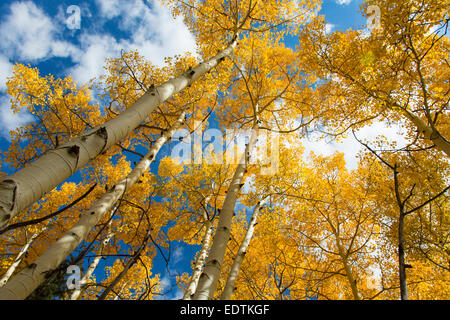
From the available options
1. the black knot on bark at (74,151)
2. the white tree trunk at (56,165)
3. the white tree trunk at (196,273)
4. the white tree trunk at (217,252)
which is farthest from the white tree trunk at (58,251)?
the white tree trunk at (196,273)

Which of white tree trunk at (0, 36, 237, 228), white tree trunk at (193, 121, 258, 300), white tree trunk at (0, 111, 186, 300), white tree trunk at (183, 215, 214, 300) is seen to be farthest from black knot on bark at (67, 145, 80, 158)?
white tree trunk at (183, 215, 214, 300)

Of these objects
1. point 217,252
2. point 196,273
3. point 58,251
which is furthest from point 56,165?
point 196,273

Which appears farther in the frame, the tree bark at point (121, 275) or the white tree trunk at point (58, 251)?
the white tree trunk at point (58, 251)

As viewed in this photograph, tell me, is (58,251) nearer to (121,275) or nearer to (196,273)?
(121,275)

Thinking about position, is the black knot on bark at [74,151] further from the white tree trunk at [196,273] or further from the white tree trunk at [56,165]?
the white tree trunk at [196,273]

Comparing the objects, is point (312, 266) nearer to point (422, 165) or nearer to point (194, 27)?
point (422, 165)

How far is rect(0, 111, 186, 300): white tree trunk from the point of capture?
61.6 inches

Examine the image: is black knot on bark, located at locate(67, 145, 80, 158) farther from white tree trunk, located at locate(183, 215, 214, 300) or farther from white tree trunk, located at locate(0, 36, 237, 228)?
white tree trunk, located at locate(183, 215, 214, 300)

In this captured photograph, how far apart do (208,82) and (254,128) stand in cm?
229

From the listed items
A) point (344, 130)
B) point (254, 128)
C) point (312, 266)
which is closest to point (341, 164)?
point (344, 130)

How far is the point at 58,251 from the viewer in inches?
85.8

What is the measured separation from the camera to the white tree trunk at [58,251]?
1.56 meters

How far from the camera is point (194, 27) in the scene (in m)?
5.87

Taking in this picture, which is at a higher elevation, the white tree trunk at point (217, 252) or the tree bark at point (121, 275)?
the white tree trunk at point (217, 252)
